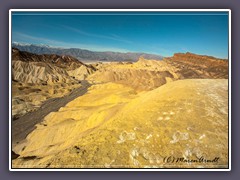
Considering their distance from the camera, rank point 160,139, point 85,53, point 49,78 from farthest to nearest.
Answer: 1. point 49,78
2. point 85,53
3. point 160,139

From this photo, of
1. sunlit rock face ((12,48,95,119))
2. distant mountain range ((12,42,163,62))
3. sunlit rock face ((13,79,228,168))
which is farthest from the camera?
sunlit rock face ((12,48,95,119))

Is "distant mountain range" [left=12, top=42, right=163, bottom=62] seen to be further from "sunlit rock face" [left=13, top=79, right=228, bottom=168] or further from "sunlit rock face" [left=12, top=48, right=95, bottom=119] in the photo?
"sunlit rock face" [left=12, top=48, right=95, bottom=119]

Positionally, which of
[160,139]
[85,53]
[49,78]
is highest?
[49,78]

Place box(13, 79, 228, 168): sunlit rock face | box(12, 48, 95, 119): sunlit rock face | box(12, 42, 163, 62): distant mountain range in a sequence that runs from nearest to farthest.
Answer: box(13, 79, 228, 168): sunlit rock face, box(12, 42, 163, 62): distant mountain range, box(12, 48, 95, 119): sunlit rock face

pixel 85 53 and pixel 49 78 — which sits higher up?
pixel 49 78

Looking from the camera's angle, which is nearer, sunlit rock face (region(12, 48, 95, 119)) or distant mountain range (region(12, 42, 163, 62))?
distant mountain range (region(12, 42, 163, 62))

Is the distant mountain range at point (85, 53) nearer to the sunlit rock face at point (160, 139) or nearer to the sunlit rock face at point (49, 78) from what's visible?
the sunlit rock face at point (160, 139)

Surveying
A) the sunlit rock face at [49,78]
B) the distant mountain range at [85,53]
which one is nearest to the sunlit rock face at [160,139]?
the distant mountain range at [85,53]

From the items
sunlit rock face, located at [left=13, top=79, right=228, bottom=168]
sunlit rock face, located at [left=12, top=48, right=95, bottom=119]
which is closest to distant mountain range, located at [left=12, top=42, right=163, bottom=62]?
sunlit rock face, located at [left=13, top=79, right=228, bottom=168]

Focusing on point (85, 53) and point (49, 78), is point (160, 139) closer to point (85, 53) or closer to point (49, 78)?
point (85, 53)

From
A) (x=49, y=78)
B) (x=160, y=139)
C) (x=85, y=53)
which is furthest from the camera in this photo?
(x=49, y=78)

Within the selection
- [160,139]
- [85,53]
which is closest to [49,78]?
[85,53]
